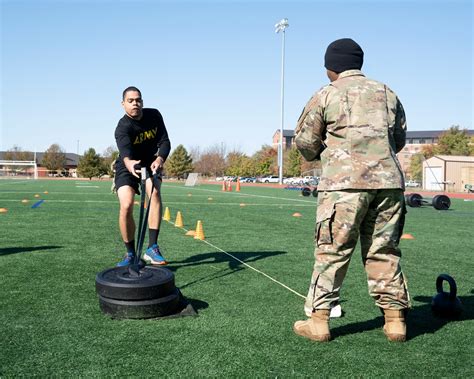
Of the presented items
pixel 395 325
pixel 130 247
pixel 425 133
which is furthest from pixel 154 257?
pixel 425 133

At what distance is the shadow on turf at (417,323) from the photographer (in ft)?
10.8

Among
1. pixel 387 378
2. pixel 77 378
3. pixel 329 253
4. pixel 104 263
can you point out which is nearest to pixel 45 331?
pixel 77 378

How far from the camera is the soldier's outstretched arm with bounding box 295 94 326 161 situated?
10.2ft

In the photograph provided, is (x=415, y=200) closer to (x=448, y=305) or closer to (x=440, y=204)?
(x=440, y=204)

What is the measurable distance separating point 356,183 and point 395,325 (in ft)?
3.21

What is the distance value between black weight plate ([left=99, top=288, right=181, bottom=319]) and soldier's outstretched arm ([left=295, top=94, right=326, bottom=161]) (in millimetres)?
1464

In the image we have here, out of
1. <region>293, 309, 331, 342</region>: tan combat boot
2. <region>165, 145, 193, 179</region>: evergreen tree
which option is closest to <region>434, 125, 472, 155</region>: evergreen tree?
<region>165, 145, 193, 179</region>: evergreen tree

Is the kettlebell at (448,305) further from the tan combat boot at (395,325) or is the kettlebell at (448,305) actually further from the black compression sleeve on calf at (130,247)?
the black compression sleeve on calf at (130,247)

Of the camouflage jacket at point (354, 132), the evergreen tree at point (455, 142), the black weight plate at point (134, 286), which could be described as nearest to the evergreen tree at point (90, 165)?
the evergreen tree at point (455, 142)

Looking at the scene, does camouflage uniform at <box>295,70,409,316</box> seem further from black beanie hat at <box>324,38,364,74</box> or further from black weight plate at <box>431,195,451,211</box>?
black weight plate at <box>431,195,451,211</box>

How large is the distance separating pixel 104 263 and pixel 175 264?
82 centimetres

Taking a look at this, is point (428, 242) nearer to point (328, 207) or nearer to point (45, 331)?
point (328, 207)

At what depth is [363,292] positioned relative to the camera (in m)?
4.40

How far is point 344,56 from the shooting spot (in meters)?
3.20
